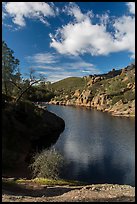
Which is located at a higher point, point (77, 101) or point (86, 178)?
point (77, 101)

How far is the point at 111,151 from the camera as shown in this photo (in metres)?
43.7

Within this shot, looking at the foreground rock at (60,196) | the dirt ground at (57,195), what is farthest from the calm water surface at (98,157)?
the foreground rock at (60,196)

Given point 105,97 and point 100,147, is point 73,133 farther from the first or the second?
point 105,97

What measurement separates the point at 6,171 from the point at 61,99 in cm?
16532

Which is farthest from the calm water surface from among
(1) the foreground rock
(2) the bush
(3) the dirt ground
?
(1) the foreground rock

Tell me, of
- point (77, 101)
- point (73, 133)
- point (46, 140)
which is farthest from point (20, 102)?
point (77, 101)

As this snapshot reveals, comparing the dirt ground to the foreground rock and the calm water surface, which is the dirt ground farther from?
the calm water surface

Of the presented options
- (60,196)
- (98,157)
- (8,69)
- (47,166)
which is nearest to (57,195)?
(60,196)

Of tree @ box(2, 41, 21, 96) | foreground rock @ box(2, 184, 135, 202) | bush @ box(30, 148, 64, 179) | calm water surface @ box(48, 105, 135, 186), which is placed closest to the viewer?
foreground rock @ box(2, 184, 135, 202)

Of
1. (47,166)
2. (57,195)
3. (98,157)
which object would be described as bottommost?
(98,157)

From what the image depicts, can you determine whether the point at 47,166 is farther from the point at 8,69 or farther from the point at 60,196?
the point at 8,69

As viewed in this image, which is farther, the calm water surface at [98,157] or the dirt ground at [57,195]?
the calm water surface at [98,157]

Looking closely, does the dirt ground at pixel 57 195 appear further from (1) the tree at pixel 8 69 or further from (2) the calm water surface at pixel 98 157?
(1) the tree at pixel 8 69

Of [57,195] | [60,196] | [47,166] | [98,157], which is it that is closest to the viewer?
[60,196]
